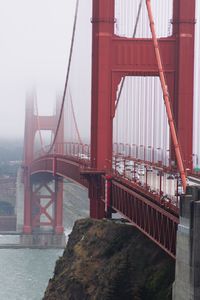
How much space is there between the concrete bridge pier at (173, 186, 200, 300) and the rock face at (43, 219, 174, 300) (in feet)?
5.58

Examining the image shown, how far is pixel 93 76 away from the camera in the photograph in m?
21.1

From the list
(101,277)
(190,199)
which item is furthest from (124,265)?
(190,199)

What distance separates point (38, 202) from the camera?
5416 cm

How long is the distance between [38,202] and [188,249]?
42657mm

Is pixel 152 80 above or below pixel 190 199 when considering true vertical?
above

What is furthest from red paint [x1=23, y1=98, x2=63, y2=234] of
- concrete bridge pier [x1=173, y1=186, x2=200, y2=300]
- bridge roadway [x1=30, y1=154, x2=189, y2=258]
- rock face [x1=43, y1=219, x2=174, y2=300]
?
concrete bridge pier [x1=173, y1=186, x2=200, y2=300]

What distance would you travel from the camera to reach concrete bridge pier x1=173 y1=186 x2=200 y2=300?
458 inches

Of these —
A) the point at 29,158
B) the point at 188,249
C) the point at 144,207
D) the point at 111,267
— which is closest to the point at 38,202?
the point at 29,158

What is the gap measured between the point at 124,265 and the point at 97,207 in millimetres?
5382

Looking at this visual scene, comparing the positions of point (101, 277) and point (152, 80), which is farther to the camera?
point (152, 80)

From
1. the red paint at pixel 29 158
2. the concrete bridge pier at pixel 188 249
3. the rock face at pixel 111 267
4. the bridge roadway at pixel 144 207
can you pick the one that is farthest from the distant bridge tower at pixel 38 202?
the concrete bridge pier at pixel 188 249

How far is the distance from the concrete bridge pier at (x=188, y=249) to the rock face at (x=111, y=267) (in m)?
1.70

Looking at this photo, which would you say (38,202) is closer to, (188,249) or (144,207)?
(144,207)

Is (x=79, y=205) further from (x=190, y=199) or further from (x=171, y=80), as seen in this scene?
(x=190, y=199)
